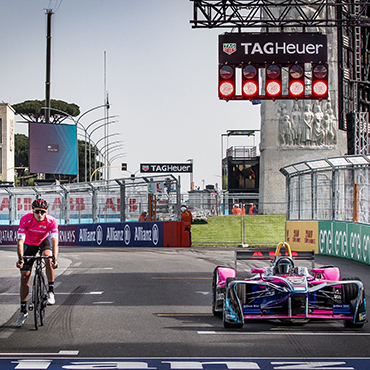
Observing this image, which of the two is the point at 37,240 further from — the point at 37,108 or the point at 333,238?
the point at 37,108

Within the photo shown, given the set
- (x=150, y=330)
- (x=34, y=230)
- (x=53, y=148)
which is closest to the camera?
(x=150, y=330)

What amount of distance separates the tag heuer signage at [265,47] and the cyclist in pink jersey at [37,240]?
1174 cm

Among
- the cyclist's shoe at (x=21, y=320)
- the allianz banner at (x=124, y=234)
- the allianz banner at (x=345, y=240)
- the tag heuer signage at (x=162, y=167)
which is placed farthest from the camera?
the tag heuer signage at (x=162, y=167)

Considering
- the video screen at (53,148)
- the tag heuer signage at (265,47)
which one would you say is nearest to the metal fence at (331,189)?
the tag heuer signage at (265,47)

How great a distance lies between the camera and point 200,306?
10469mm

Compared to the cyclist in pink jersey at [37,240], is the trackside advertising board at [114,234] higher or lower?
lower

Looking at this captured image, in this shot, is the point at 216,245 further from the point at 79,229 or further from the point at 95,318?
the point at 95,318

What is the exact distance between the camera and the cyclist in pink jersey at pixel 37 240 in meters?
8.85

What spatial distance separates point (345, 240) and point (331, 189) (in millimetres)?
2273

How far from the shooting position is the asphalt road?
7.02 meters

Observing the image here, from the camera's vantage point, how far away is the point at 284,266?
902 cm

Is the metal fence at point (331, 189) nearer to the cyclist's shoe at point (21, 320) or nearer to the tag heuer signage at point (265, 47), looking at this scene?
the tag heuer signage at point (265, 47)

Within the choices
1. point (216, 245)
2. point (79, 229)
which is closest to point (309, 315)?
point (216, 245)

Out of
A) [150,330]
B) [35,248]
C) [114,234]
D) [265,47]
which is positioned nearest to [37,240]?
[35,248]
